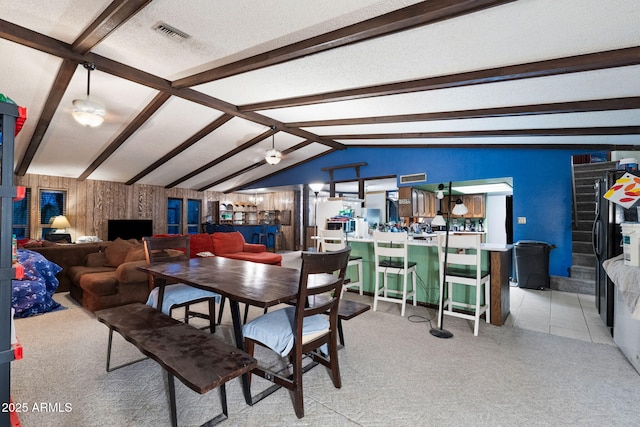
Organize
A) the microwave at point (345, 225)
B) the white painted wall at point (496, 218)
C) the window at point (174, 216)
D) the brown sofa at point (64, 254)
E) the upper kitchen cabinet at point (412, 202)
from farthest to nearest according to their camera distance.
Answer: the window at point (174, 216), the white painted wall at point (496, 218), the upper kitchen cabinet at point (412, 202), the microwave at point (345, 225), the brown sofa at point (64, 254)

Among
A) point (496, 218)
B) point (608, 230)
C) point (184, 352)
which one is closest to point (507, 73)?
point (608, 230)

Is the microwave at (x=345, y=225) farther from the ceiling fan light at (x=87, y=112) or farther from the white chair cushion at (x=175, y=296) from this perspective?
the ceiling fan light at (x=87, y=112)

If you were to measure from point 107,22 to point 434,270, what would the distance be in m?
4.21

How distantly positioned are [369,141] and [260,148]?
2560mm

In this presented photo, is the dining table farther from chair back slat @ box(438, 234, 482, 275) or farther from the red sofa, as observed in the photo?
the red sofa

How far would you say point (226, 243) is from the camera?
19.4 ft

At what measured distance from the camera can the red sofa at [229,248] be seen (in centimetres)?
546

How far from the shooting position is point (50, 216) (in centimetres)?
746

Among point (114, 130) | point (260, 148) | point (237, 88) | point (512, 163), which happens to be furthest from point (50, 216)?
point (512, 163)

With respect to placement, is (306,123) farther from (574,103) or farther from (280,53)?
(574,103)

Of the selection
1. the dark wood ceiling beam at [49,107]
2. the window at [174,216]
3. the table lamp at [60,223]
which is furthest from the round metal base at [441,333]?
the window at [174,216]

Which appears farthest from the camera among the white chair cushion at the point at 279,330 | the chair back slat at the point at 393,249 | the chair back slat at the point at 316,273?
the chair back slat at the point at 393,249

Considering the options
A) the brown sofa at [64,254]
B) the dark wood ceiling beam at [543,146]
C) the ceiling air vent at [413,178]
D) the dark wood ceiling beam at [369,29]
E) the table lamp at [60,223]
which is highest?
the dark wood ceiling beam at [369,29]

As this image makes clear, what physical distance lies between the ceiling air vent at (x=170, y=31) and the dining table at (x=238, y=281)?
2.02 metres
